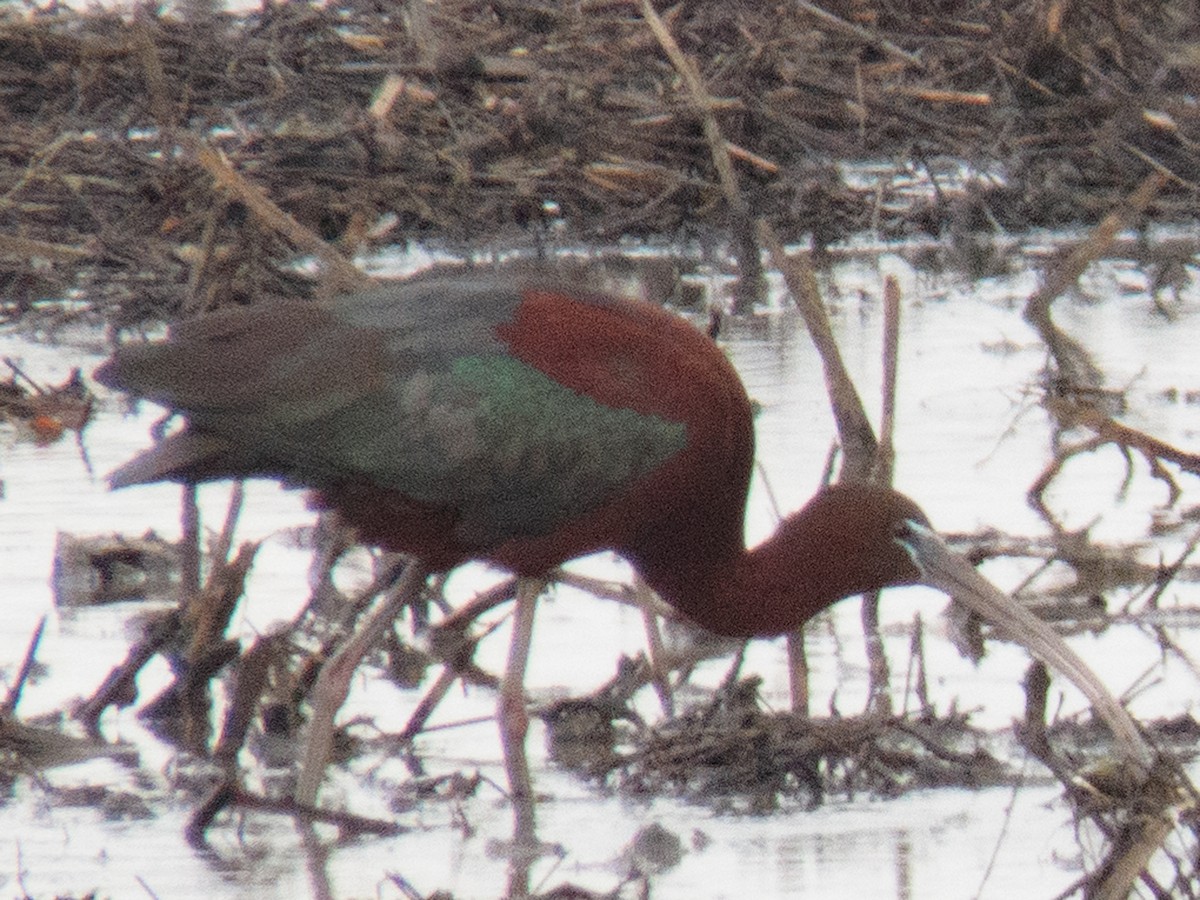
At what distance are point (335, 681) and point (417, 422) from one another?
546 mm

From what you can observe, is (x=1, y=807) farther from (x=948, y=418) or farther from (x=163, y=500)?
(x=948, y=418)

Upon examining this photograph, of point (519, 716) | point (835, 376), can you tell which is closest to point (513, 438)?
point (519, 716)

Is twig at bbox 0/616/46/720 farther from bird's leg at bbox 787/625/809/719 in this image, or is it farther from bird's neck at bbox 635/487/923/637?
bird's leg at bbox 787/625/809/719

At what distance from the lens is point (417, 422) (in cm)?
540

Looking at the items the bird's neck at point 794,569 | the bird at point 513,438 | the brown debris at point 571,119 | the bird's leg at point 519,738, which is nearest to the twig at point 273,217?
the bird at point 513,438

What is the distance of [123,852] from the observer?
4.86 meters

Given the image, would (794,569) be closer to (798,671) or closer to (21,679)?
(798,671)

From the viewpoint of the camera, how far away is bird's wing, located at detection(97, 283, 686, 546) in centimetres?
536

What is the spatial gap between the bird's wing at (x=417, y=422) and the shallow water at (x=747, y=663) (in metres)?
0.57

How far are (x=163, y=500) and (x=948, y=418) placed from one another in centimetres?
230

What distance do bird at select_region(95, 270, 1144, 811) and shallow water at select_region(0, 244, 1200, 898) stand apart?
0.42 m

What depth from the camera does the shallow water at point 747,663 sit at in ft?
15.7

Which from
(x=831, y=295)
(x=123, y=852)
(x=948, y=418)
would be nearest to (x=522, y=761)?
(x=123, y=852)

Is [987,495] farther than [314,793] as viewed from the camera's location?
Yes
